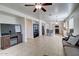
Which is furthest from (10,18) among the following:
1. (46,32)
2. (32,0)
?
(46,32)

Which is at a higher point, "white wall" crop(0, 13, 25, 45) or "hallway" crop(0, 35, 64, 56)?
"white wall" crop(0, 13, 25, 45)

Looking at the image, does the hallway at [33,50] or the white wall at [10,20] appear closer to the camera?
the hallway at [33,50]

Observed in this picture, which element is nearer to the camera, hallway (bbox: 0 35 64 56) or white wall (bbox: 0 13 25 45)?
hallway (bbox: 0 35 64 56)

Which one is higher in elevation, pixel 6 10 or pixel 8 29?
pixel 6 10

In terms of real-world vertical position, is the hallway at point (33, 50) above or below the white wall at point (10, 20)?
below

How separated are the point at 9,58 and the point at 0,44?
5.11m

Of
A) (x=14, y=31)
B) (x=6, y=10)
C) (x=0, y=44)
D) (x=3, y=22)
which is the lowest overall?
(x=0, y=44)

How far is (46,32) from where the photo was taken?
54.4 ft

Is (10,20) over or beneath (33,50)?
over

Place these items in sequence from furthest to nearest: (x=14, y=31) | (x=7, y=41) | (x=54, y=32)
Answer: (x=54, y=32) < (x=14, y=31) < (x=7, y=41)

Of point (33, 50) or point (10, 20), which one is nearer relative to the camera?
point (33, 50)

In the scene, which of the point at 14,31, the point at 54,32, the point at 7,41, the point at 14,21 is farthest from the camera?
the point at 54,32

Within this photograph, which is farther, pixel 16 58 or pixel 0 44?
pixel 0 44

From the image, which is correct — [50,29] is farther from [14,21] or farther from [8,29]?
[8,29]
